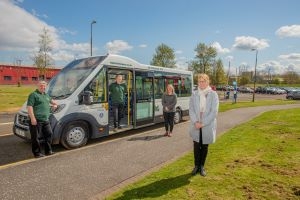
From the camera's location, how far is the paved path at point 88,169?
4895 millimetres

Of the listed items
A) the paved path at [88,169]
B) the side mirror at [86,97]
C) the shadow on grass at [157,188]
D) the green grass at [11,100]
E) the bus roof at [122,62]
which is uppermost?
the bus roof at [122,62]

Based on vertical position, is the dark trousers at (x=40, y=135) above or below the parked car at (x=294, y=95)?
above

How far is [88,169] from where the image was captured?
6098 mm

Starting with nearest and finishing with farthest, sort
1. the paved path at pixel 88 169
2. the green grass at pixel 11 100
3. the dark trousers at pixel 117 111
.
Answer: the paved path at pixel 88 169, the dark trousers at pixel 117 111, the green grass at pixel 11 100

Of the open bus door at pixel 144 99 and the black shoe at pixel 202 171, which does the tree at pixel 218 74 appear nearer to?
the open bus door at pixel 144 99

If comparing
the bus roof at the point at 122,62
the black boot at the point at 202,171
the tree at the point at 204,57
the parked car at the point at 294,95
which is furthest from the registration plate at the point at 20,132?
the tree at the point at 204,57

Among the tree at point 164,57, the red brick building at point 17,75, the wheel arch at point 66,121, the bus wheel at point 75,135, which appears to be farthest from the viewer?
the red brick building at point 17,75

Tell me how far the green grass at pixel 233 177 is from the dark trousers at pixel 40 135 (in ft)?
9.84

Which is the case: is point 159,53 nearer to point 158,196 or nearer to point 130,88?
point 130,88

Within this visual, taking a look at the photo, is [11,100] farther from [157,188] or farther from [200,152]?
[157,188]

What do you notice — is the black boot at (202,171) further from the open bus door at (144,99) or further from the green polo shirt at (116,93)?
the open bus door at (144,99)

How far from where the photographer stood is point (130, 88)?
9984mm

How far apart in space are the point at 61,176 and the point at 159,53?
45589mm

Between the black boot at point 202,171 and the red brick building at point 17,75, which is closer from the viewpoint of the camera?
the black boot at point 202,171
